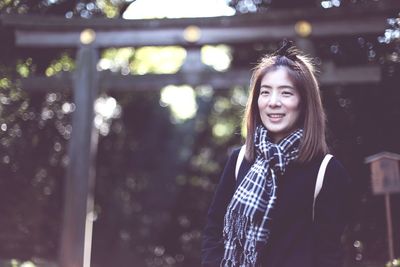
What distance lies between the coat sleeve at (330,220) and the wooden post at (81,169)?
3.82 meters

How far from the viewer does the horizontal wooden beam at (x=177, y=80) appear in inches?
193

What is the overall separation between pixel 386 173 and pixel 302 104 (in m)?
2.13

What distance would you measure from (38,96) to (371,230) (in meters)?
4.19

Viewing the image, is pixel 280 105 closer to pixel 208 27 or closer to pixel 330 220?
pixel 330 220

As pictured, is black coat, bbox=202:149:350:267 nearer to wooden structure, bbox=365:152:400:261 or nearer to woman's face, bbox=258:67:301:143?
woman's face, bbox=258:67:301:143

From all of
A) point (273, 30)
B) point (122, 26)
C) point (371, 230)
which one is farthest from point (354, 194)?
point (122, 26)

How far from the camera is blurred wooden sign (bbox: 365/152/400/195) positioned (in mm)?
3836

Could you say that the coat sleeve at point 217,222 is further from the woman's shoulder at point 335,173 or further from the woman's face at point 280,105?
the woman's shoulder at point 335,173

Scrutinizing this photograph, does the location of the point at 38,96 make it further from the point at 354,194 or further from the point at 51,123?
the point at 354,194

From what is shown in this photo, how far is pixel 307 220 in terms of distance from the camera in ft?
6.02

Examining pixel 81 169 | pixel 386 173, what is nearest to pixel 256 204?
pixel 386 173

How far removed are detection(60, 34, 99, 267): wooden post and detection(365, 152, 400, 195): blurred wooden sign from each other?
290 centimetres

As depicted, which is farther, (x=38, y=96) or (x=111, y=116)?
(x=111, y=116)

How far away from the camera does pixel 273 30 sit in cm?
518
